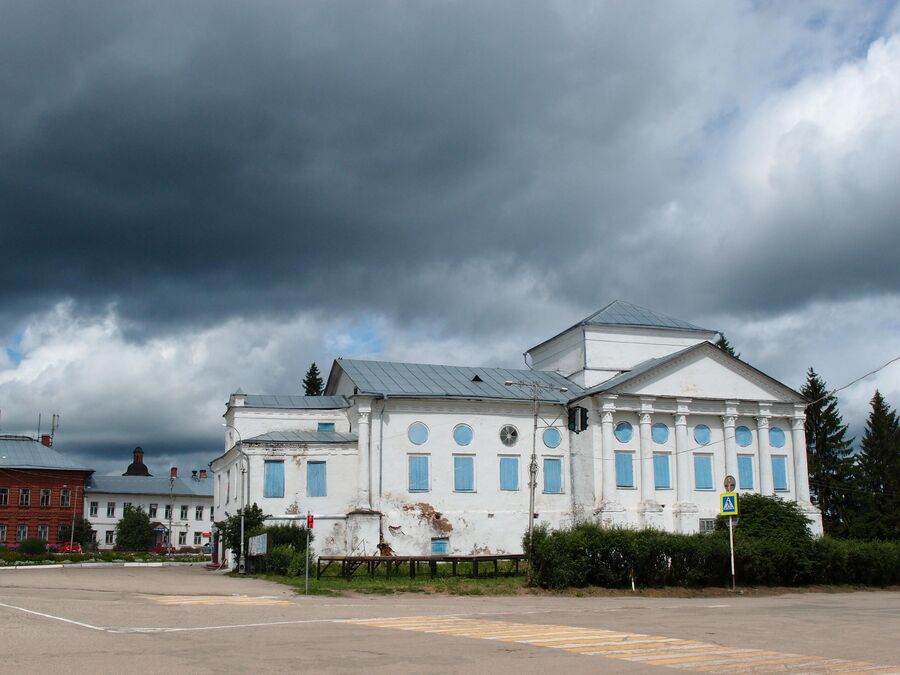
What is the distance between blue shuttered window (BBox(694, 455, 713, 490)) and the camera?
48.2 metres

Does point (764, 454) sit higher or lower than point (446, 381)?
lower

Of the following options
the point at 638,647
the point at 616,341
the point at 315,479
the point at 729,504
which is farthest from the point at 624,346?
the point at 638,647

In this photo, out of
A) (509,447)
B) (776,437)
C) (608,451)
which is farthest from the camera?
(776,437)

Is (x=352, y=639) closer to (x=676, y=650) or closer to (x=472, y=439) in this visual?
(x=676, y=650)

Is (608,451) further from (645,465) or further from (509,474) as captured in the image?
(509,474)

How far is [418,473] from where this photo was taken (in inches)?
1774

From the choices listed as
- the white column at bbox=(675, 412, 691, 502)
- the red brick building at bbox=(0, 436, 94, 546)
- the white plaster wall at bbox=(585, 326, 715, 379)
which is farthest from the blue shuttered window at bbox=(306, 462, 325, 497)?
the red brick building at bbox=(0, 436, 94, 546)

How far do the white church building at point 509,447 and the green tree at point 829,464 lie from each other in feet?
49.8

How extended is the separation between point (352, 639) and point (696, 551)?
1980 cm

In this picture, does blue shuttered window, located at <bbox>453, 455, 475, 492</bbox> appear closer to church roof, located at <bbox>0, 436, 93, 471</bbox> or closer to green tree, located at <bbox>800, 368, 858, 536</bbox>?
green tree, located at <bbox>800, 368, 858, 536</bbox>

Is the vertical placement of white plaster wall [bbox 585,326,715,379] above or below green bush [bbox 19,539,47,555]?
above

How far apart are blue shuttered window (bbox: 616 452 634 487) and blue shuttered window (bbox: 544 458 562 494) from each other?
10.2 feet

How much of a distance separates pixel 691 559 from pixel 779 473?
68.1 feet

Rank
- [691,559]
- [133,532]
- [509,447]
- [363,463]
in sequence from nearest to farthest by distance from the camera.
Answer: [691,559] → [363,463] → [509,447] → [133,532]
